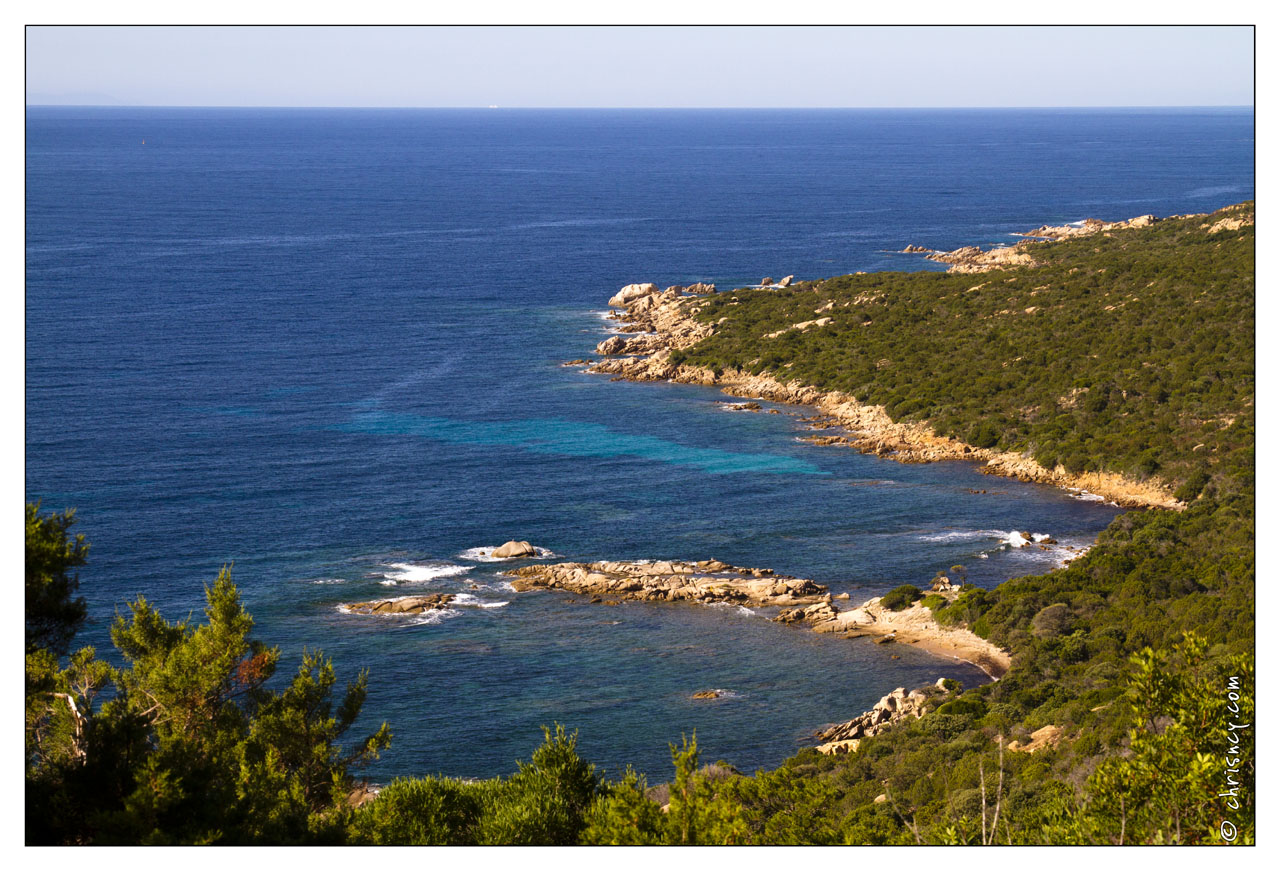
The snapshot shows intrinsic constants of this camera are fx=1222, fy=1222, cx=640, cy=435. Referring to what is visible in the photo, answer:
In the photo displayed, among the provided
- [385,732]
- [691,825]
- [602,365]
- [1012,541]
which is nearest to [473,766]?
[385,732]

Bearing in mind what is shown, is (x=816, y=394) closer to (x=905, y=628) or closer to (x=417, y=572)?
(x=905, y=628)

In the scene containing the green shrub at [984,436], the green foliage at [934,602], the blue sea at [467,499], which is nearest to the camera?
the blue sea at [467,499]

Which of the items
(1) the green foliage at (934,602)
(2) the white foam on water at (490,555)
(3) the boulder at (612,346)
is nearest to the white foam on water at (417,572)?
(2) the white foam on water at (490,555)

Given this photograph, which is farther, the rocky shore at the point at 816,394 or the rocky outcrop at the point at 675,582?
the rocky shore at the point at 816,394

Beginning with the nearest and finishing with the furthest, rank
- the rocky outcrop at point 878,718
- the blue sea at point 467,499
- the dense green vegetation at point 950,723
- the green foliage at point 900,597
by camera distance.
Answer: the dense green vegetation at point 950,723
the rocky outcrop at point 878,718
the blue sea at point 467,499
the green foliage at point 900,597

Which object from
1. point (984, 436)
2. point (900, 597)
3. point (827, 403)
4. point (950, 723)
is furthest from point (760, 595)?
point (827, 403)

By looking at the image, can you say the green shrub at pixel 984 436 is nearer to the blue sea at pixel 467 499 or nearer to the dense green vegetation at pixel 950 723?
the dense green vegetation at pixel 950 723

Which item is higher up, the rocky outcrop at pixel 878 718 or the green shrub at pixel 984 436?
the green shrub at pixel 984 436
